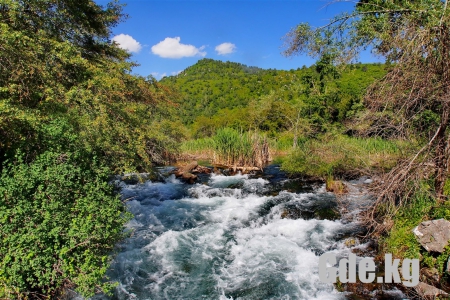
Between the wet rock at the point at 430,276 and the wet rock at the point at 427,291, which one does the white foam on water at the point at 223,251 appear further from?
the wet rock at the point at 430,276

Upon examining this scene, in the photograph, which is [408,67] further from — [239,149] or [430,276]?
[239,149]

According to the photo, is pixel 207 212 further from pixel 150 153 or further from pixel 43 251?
pixel 43 251

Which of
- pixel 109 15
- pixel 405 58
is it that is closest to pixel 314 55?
pixel 405 58

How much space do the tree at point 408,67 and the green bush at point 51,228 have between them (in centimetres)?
478

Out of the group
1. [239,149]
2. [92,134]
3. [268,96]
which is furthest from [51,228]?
[268,96]

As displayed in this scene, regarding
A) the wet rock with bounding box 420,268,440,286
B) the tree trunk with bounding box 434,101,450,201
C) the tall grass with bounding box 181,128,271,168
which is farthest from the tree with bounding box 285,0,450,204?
the tall grass with bounding box 181,128,271,168

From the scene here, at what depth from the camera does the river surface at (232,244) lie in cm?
501

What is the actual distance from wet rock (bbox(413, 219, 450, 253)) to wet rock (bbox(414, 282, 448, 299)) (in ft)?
2.09

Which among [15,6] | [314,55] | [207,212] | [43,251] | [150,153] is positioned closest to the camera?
[43,251]

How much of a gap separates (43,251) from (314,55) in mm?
5856

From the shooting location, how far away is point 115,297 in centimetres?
461

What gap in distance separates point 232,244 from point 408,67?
17.2 ft

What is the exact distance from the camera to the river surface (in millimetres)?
5008

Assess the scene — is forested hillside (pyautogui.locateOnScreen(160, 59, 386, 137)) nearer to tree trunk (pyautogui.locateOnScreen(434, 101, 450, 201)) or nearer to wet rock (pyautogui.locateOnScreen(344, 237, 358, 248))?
tree trunk (pyautogui.locateOnScreen(434, 101, 450, 201))
